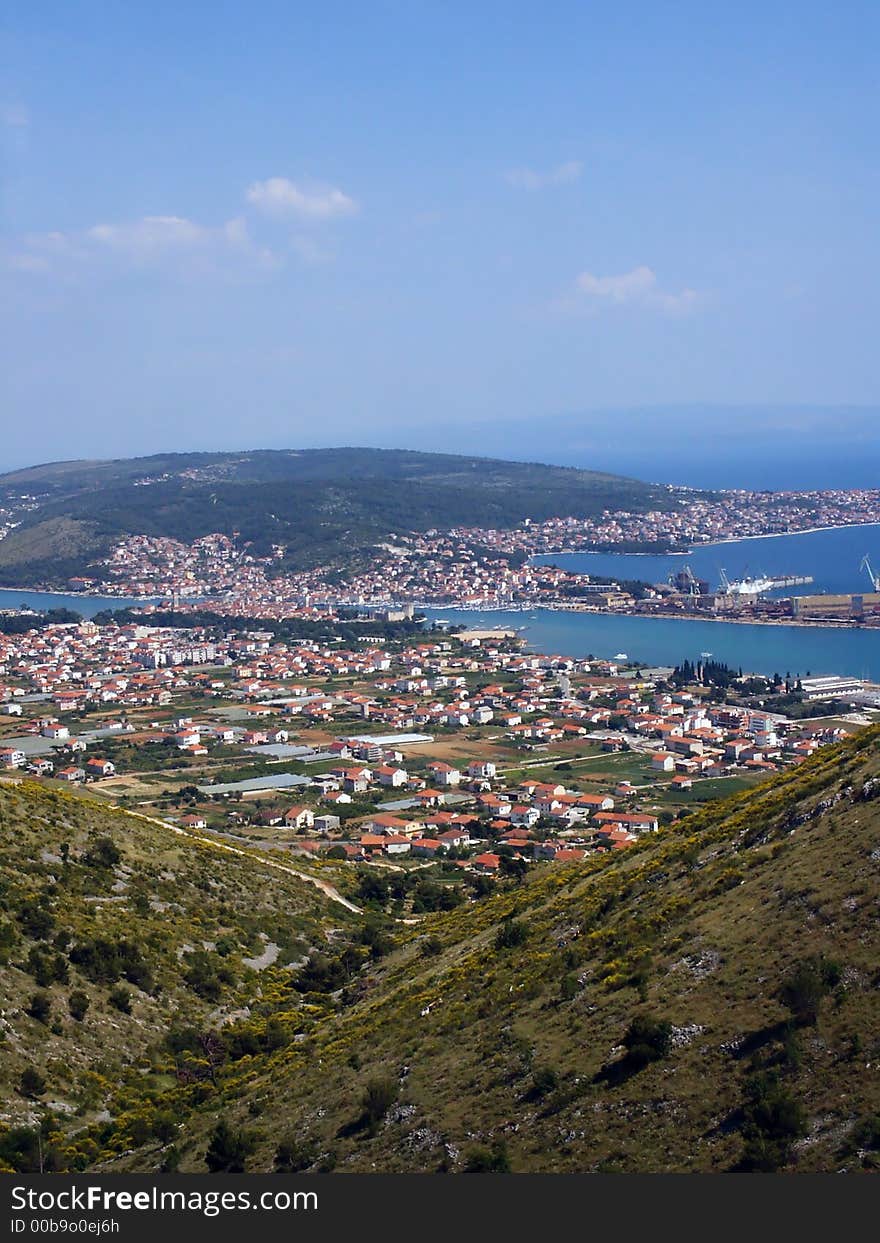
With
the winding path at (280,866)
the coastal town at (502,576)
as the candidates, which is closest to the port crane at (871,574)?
the coastal town at (502,576)

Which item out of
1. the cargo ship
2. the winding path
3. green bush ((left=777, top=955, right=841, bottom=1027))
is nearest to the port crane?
the cargo ship

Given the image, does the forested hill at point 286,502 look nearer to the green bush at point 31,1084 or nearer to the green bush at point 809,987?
the green bush at point 31,1084

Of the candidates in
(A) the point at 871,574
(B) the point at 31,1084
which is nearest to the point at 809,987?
(B) the point at 31,1084

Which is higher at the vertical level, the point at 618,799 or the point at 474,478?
the point at 474,478

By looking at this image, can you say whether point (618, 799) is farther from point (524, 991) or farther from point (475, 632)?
point (475, 632)

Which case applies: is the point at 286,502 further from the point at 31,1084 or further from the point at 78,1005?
the point at 31,1084

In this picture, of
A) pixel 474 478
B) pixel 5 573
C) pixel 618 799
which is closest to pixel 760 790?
pixel 618 799

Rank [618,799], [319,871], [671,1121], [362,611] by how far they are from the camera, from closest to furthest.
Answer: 1. [671,1121]
2. [319,871]
3. [618,799]
4. [362,611]

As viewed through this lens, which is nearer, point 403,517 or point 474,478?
point 403,517
